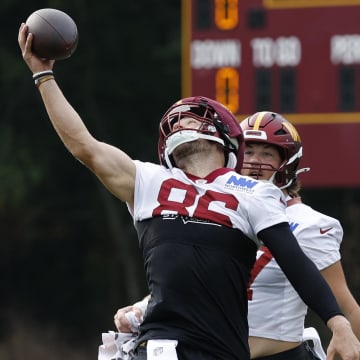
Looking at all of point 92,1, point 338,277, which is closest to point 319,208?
point 92,1

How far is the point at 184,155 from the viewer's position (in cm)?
471

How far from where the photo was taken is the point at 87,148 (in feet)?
14.9

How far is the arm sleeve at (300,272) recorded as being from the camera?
4457 mm

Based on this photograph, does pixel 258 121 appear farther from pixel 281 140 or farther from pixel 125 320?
pixel 125 320

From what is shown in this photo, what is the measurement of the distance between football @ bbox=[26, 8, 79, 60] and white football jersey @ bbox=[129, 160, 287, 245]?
469 millimetres

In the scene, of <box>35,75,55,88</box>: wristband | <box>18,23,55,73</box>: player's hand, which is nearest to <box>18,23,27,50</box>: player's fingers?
<box>18,23,55,73</box>: player's hand

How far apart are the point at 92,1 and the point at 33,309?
4.57 m

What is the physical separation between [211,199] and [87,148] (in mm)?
419

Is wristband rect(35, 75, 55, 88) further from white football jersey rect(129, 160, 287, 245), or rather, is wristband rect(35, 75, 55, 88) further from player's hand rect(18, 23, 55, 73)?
white football jersey rect(129, 160, 287, 245)

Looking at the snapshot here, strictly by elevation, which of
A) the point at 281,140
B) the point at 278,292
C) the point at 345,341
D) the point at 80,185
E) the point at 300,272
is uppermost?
the point at 281,140

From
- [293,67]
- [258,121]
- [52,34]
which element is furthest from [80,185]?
[52,34]

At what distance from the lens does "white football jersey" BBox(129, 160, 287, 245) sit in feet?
14.9

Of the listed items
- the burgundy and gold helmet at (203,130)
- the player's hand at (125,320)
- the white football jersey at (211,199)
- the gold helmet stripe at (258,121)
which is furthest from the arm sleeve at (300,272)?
the gold helmet stripe at (258,121)

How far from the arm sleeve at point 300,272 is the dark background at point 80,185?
14248mm
